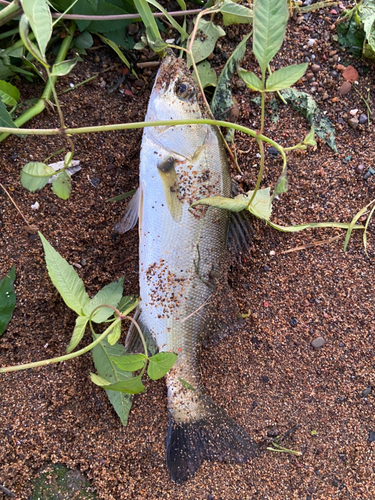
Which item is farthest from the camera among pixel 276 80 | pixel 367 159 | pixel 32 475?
pixel 367 159

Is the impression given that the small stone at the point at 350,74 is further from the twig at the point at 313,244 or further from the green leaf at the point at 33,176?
the green leaf at the point at 33,176

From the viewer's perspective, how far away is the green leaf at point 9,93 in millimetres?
1968

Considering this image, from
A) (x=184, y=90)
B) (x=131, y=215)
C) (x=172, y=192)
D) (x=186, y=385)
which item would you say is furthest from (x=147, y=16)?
(x=186, y=385)

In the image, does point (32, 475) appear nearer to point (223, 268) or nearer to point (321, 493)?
point (223, 268)

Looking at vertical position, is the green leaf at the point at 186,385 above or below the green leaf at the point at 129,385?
below

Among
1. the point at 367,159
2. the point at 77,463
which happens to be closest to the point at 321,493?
the point at 77,463

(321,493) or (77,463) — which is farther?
(321,493)

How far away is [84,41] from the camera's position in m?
2.20

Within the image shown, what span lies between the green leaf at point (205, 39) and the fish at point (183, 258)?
176 mm

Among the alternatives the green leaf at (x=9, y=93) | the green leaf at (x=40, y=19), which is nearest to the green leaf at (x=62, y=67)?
the green leaf at (x=40, y=19)

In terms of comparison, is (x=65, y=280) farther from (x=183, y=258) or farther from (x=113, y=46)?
(x=113, y=46)

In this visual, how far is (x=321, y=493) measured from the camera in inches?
87.7

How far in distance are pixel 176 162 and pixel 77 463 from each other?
70.2 inches

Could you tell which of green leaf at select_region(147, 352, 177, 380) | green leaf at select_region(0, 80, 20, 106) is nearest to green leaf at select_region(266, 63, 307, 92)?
green leaf at select_region(147, 352, 177, 380)
